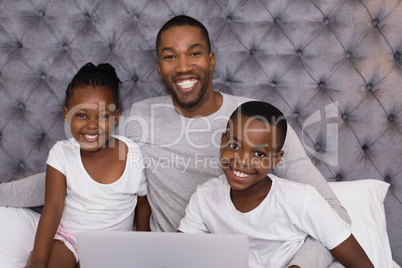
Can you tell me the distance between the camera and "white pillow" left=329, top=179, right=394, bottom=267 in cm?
145

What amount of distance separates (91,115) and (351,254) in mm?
914

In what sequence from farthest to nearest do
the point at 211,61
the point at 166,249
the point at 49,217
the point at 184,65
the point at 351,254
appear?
1. the point at 211,61
2. the point at 184,65
3. the point at 49,217
4. the point at 351,254
5. the point at 166,249

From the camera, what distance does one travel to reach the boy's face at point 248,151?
1141 mm

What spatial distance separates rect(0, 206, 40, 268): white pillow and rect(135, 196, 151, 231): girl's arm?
0.38m

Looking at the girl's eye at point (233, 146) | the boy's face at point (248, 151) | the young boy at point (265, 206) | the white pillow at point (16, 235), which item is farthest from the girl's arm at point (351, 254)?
the white pillow at point (16, 235)

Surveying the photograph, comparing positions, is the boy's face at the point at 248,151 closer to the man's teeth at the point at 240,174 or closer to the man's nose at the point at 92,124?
the man's teeth at the point at 240,174

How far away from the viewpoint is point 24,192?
1.58 metres

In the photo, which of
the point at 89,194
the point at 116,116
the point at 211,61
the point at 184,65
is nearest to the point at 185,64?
the point at 184,65

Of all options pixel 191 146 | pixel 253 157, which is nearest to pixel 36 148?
pixel 191 146

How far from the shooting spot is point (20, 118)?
1.72 metres

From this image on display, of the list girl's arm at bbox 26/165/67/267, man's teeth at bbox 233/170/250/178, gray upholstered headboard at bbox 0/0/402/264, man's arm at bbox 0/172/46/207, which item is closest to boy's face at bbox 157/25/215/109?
gray upholstered headboard at bbox 0/0/402/264

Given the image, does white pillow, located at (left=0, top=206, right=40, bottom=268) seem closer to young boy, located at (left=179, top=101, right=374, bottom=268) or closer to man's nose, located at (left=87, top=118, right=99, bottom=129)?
man's nose, located at (left=87, top=118, right=99, bottom=129)

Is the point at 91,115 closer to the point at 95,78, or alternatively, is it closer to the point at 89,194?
the point at 95,78

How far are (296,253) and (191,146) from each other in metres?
0.55
